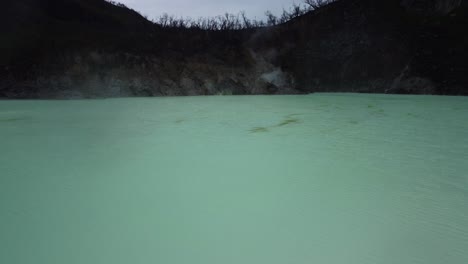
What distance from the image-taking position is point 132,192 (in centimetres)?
163

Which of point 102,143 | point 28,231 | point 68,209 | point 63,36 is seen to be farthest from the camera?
point 63,36

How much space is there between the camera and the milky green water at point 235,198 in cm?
110

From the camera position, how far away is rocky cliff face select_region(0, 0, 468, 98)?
8.70 metres

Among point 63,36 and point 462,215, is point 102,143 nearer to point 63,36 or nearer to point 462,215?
point 462,215

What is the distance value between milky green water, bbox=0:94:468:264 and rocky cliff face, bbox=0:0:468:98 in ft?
21.5

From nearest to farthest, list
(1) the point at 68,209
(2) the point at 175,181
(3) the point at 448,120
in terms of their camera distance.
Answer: (1) the point at 68,209
(2) the point at 175,181
(3) the point at 448,120

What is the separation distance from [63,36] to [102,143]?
26.7 ft

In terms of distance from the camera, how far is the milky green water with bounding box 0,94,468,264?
3.60 feet

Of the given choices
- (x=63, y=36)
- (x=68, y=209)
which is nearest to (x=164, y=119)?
A: (x=68, y=209)

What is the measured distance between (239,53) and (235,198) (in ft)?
33.2

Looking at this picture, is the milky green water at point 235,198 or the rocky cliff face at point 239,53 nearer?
the milky green water at point 235,198

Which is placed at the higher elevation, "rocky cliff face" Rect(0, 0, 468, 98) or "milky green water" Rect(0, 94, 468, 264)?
"rocky cliff face" Rect(0, 0, 468, 98)

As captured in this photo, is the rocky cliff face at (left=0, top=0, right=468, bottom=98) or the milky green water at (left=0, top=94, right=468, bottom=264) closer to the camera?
the milky green water at (left=0, top=94, right=468, bottom=264)

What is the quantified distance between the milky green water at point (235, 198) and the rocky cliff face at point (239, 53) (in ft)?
21.5
